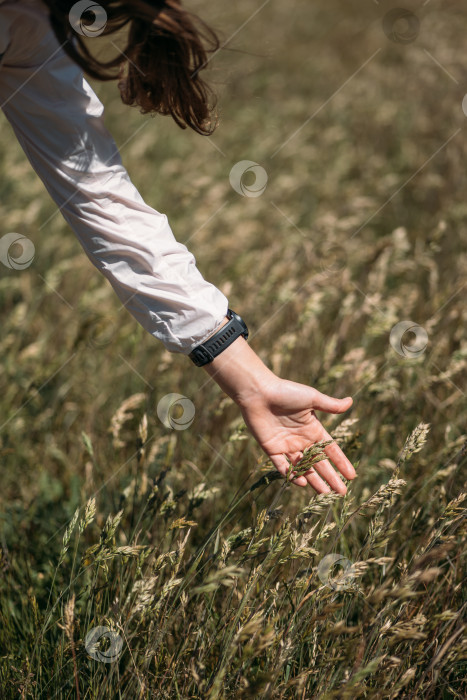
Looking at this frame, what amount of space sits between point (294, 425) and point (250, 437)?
64 centimetres

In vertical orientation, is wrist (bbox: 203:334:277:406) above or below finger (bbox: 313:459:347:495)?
above

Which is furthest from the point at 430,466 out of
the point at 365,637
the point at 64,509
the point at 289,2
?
the point at 289,2

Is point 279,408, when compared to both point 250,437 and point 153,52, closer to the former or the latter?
point 250,437

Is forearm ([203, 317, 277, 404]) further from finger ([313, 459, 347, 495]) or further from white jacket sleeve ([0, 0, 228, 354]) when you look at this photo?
finger ([313, 459, 347, 495])

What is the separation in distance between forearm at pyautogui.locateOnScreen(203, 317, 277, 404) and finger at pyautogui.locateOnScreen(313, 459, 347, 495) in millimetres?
208

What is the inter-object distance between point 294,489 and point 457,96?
4.09 meters

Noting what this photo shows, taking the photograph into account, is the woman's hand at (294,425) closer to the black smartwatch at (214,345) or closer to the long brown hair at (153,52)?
the black smartwatch at (214,345)

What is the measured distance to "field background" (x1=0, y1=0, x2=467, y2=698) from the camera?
1.19 meters

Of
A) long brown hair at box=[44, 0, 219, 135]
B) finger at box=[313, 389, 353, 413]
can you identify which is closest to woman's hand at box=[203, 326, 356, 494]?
finger at box=[313, 389, 353, 413]

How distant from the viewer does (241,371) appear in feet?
Result: 4.32

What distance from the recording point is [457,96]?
4.73 metres

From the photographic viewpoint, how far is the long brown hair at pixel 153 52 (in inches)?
51.1

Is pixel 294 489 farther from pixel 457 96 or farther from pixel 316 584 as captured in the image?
pixel 457 96

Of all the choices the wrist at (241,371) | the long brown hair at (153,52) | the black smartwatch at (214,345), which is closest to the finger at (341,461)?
the wrist at (241,371)
